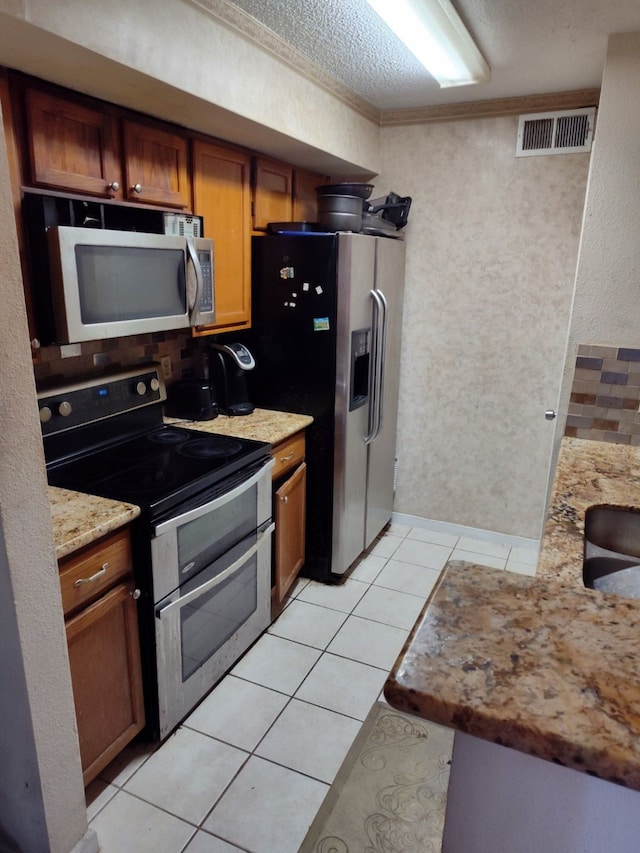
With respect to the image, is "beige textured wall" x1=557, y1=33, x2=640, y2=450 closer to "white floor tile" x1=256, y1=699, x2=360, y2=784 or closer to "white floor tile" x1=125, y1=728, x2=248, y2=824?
"white floor tile" x1=256, y1=699, x2=360, y2=784

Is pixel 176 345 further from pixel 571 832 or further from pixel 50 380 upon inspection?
pixel 571 832

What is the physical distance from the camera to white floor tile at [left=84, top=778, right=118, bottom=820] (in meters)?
1.72

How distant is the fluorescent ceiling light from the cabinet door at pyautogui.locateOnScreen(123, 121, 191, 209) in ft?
2.72

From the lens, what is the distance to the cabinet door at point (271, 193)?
2.65m

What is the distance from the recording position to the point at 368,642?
2512 mm

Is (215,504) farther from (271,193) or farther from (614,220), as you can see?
(614,220)

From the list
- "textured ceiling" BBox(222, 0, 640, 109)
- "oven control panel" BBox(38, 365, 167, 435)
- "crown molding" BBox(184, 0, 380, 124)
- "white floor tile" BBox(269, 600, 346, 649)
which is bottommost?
"white floor tile" BBox(269, 600, 346, 649)

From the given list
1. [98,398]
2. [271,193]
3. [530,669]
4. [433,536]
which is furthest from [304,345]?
[530,669]

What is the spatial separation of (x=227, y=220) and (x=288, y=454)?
106 centimetres

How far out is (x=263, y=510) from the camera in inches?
92.3

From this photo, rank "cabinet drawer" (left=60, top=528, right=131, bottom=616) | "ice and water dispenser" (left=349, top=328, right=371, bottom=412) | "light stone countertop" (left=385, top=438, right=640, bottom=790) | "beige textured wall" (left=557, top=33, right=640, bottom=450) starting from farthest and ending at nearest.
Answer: "ice and water dispenser" (left=349, top=328, right=371, bottom=412) → "beige textured wall" (left=557, top=33, right=640, bottom=450) → "cabinet drawer" (left=60, top=528, right=131, bottom=616) → "light stone countertop" (left=385, top=438, right=640, bottom=790)

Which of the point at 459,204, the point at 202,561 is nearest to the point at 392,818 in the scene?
the point at 202,561

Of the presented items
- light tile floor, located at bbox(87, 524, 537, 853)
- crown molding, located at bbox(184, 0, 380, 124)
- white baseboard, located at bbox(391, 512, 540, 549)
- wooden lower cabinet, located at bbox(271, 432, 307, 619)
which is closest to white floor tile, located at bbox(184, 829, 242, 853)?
light tile floor, located at bbox(87, 524, 537, 853)

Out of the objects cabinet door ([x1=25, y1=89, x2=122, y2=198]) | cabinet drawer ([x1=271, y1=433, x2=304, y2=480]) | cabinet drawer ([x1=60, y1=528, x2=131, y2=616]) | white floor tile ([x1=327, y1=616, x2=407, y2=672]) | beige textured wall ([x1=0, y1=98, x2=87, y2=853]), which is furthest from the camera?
cabinet drawer ([x1=271, y1=433, x2=304, y2=480])
